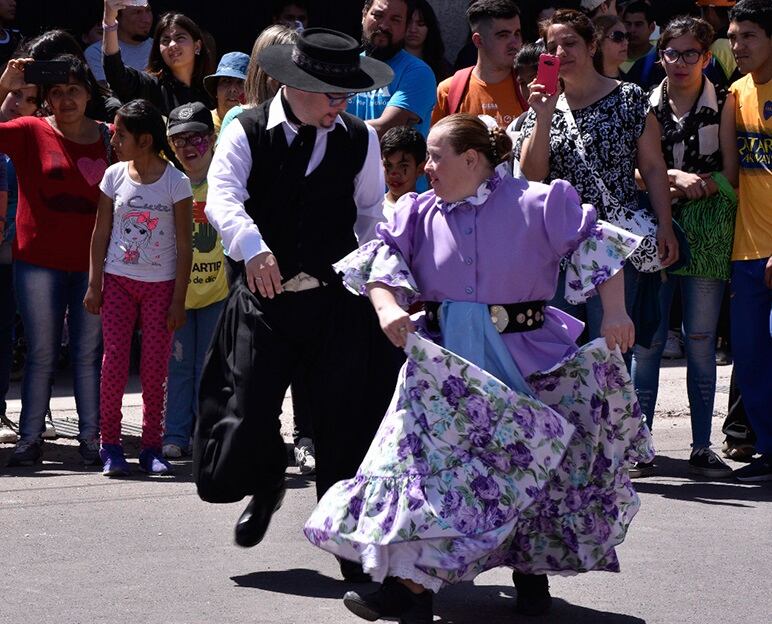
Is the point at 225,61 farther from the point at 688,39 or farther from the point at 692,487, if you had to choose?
the point at 692,487

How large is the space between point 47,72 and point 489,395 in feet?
11.6

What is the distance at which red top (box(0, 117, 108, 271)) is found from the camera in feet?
25.0

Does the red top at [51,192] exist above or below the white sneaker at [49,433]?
above

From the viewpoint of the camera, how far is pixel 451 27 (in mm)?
12406

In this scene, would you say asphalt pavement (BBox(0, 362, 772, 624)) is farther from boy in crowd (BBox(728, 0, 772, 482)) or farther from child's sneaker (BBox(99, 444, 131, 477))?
boy in crowd (BBox(728, 0, 772, 482))

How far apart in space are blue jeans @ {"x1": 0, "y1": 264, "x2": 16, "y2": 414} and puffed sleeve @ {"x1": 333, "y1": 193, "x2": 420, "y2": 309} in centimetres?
346

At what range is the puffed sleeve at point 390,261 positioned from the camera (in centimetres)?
505

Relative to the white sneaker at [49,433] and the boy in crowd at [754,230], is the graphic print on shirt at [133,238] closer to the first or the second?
the white sneaker at [49,433]

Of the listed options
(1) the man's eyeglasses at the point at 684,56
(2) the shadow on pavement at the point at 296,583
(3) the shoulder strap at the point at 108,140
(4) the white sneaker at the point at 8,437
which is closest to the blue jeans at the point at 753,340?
(1) the man's eyeglasses at the point at 684,56

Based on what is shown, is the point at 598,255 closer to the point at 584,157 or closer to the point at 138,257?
the point at 584,157

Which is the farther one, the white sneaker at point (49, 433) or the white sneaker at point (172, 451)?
the white sneaker at point (49, 433)

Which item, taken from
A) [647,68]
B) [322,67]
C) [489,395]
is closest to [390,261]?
[489,395]

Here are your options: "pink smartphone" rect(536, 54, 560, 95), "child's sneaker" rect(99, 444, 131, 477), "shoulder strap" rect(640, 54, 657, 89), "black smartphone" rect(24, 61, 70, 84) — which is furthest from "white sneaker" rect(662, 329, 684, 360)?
"black smartphone" rect(24, 61, 70, 84)

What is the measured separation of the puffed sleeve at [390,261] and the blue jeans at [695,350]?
107 inches
